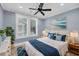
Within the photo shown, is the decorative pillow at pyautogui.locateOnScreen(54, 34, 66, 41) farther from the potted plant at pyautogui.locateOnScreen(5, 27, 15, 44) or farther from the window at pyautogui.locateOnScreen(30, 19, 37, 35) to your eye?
the potted plant at pyautogui.locateOnScreen(5, 27, 15, 44)

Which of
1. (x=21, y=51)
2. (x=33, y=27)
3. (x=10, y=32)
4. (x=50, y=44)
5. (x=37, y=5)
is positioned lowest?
(x=21, y=51)

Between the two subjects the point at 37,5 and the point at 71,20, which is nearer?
the point at 37,5

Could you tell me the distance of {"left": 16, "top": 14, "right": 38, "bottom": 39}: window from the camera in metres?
1.91

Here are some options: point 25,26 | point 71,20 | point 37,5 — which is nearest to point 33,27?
point 25,26

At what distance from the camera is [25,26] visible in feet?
6.47

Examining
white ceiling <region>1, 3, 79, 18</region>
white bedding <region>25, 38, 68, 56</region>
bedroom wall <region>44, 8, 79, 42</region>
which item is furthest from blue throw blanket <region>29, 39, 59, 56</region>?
white ceiling <region>1, 3, 79, 18</region>

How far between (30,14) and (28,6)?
0.57 ft

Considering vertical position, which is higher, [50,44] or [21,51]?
[50,44]

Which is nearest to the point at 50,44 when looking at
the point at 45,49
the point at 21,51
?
the point at 45,49

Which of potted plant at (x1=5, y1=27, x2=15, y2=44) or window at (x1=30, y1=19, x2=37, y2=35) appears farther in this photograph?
window at (x1=30, y1=19, x2=37, y2=35)

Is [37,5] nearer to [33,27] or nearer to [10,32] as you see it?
[33,27]

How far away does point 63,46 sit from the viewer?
6.03ft

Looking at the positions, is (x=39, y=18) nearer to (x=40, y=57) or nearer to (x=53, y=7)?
(x=53, y=7)

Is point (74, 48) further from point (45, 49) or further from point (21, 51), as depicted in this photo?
point (21, 51)
